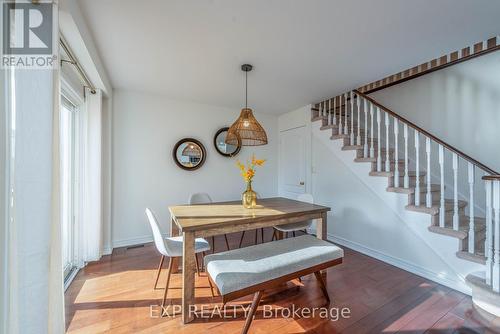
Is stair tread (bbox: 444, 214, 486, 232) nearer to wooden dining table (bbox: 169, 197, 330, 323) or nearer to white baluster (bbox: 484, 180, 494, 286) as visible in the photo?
white baluster (bbox: 484, 180, 494, 286)

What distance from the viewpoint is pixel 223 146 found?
402 centimetres

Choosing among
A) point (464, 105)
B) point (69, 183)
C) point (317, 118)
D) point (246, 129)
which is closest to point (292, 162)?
point (317, 118)

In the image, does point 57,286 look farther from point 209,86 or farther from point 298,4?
point 209,86

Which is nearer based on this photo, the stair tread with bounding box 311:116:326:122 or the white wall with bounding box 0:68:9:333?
the white wall with bounding box 0:68:9:333

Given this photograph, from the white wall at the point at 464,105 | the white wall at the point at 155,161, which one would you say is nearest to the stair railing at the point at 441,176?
the white wall at the point at 464,105

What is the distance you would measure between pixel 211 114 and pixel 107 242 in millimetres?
2528

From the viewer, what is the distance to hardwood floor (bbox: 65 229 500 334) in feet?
5.37

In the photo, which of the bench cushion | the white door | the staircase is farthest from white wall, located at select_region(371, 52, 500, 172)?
the bench cushion

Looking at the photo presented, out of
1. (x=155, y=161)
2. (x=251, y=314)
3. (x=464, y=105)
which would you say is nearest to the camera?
(x=251, y=314)

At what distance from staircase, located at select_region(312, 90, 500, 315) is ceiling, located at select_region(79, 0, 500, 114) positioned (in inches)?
32.6

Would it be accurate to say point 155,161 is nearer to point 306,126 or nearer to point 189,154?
point 189,154

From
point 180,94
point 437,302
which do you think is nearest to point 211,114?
point 180,94

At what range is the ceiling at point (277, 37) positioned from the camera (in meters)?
1.58

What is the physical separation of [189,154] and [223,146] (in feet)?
2.12
